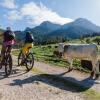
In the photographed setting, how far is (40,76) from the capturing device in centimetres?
1788

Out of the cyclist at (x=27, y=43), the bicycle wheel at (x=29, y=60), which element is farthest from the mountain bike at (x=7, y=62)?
the cyclist at (x=27, y=43)

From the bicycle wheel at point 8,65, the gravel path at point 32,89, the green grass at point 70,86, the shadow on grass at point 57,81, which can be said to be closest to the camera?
the gravel path at point 32,89

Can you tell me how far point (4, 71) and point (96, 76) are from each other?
589 centimetres

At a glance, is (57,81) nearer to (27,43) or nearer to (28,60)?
(28,60)

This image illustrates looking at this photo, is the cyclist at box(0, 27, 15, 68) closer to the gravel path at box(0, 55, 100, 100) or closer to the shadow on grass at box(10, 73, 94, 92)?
the gravel path at box(0, 55, 100, 100)

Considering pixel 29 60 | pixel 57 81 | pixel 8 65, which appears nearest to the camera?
pixel 57 81

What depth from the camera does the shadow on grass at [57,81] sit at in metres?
15.3

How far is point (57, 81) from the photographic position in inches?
663

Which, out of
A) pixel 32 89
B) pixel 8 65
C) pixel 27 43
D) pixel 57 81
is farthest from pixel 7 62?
pixel 32 89

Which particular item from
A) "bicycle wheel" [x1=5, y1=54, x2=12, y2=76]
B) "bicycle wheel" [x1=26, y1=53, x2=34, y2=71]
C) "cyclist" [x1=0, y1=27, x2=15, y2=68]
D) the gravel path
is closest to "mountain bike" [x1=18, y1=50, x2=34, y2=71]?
"bicycle wheel" [x1=26, y1=53, x2=34, y2=71]

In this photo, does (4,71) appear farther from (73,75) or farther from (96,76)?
(96,76)

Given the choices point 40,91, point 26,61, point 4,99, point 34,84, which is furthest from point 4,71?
point 4,99

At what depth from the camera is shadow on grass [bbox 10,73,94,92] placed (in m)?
15.3

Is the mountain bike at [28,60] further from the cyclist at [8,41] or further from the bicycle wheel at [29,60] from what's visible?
the cyclist at [8,41]
